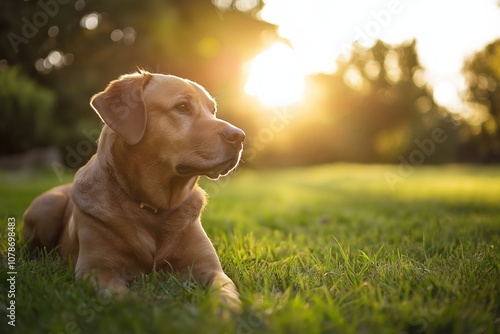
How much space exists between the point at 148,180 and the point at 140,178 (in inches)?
2.3

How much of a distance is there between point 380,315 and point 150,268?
5.48 feet

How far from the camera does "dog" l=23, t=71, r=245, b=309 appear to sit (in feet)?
9.75

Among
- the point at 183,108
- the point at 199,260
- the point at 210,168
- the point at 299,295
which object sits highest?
the point at 183,108

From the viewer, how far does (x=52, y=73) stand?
13484 mm

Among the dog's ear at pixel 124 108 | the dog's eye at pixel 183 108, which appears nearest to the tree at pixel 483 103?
the dog's eye at pixel 183 108

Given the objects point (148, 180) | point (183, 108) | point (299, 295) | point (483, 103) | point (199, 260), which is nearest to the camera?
point (299, 295)

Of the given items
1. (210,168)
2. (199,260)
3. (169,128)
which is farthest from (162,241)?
(169,128)

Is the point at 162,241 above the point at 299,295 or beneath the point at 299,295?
beneath

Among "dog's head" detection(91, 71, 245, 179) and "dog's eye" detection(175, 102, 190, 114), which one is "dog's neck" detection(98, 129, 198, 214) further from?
"dog's eye" detection(175, 102, 190, 114)

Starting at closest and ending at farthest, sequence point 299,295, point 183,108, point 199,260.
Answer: point 299,295
point 199,260
point 183,108

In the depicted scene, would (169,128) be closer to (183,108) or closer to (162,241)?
(183,108)

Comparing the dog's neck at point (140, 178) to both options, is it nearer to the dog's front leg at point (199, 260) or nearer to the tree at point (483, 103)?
the dog's front leg at point (199, 260)

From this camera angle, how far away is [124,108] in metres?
3.15

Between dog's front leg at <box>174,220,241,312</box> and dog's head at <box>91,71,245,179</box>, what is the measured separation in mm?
472
